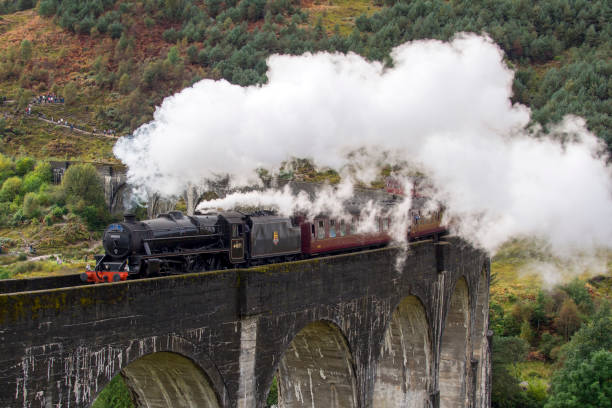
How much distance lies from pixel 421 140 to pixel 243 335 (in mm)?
14553

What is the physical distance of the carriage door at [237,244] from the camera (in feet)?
56.0

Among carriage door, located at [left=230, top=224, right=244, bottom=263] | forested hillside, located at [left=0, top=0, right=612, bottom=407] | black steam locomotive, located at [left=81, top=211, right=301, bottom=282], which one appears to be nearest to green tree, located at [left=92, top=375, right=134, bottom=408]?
forested hillside, located at [left=0, top=0, right=612, bottom=407]

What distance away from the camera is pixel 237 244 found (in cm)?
1722

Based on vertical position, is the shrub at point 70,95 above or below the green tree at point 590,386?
above

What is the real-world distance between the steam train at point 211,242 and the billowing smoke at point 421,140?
1822 mm

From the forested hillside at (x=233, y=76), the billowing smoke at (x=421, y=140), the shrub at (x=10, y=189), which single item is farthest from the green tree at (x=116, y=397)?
the shrub at (x=10, y=189)

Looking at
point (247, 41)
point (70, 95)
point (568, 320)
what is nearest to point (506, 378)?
point (568, 320)

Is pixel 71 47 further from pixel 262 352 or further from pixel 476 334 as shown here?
pixel 262 352

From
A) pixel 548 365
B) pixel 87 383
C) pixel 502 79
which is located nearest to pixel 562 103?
pixel 548 365

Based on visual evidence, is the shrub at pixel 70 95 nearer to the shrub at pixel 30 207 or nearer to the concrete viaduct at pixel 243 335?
the shrub at pixel 30 207

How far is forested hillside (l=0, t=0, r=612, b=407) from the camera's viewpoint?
165 ft

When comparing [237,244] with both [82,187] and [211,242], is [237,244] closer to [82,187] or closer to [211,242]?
[211,242]

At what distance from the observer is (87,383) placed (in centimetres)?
1166

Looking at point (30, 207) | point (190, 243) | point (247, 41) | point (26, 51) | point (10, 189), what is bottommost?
point (190, 243)
